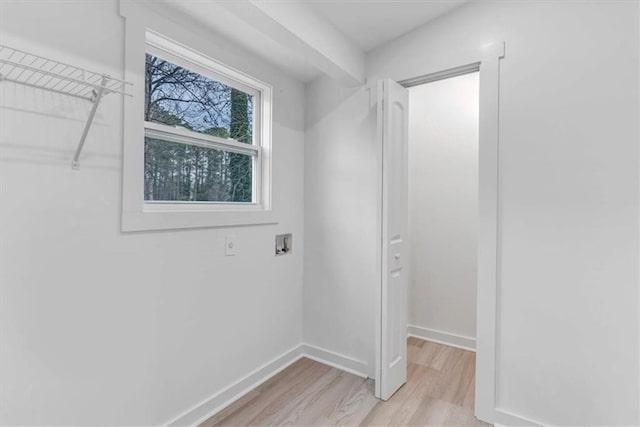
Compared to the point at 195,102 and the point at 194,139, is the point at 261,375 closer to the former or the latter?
the point at 194,139

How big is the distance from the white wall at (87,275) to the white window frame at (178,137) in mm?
50

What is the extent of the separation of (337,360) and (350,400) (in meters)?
0.44

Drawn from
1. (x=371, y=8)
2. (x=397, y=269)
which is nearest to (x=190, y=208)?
(x=397, y=269)

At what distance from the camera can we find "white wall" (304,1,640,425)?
1.51 m

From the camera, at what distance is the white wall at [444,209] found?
2.87m

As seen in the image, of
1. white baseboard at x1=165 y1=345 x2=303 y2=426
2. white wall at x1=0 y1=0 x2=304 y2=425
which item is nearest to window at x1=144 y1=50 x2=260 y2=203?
white wall at x1=0 y1=0 x2=304 y2=425

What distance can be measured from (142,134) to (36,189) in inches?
19.8

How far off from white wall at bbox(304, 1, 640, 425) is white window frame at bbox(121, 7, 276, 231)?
1.38 m

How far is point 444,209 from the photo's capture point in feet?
9.83

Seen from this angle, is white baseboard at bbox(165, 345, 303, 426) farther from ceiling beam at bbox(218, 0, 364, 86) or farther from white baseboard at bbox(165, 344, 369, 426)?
ceiling beam at bbox(218, 0, 364, 86)

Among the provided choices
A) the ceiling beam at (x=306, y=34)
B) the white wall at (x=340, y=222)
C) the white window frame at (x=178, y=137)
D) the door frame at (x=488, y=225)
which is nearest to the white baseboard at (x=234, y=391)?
the white wall at (x=340, y=222)

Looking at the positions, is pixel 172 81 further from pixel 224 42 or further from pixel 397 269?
pixel 397 269

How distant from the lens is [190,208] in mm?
1919

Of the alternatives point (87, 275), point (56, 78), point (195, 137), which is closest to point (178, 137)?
point (195, 137)
